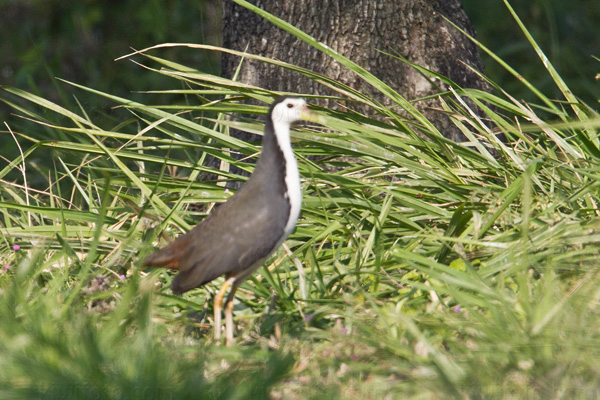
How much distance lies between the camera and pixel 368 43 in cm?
417

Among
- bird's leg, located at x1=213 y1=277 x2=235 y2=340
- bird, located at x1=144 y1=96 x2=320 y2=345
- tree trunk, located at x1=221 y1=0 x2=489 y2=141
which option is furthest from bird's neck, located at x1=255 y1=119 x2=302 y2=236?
tree trunk, located at x1=221 y1=0 x2=489 y2=141

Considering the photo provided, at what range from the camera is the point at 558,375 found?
2.17 meters

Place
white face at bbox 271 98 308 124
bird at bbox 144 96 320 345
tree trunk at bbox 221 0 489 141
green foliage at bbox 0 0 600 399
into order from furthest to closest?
tree trunk at bbox 221 0 489 141, white face at bbox 271 98 308 124, bird at bbox 144 96 320 345, green foliage at bbox 0 0 600 399

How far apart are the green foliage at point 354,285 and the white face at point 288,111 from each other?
1.22ft

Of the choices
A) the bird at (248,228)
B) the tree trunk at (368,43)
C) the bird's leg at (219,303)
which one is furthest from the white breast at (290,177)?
the tree trunk at (368,43)

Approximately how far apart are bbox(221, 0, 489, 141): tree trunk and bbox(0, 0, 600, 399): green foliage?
0.50 meters

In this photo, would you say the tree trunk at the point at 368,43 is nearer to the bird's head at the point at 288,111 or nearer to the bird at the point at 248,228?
the bird's head at the point at 288,111

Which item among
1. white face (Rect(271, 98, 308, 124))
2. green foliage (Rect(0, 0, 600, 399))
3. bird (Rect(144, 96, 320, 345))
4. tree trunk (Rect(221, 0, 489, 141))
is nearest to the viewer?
green foliage (Rect(0, 0, 600, 399))

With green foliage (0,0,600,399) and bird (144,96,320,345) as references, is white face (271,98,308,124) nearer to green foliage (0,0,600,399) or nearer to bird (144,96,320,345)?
bird (144,96,320,345)

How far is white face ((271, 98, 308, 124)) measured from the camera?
10.0 ft

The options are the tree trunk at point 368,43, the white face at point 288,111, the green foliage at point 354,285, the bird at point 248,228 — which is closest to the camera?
the green foliage at point 354,285

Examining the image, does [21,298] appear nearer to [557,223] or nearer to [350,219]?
[350,219]

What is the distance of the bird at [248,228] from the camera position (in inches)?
113

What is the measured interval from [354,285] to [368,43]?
63.1 inches
